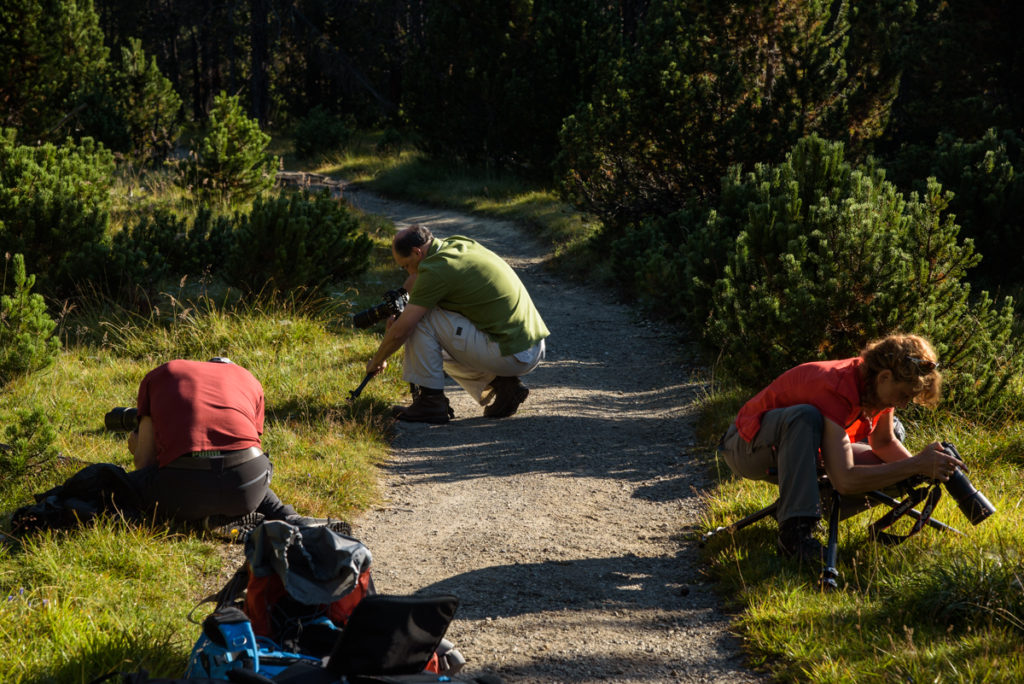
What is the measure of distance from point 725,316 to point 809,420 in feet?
10.1

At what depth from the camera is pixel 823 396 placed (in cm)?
405

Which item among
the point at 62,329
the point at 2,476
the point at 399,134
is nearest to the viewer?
the point at 2,476

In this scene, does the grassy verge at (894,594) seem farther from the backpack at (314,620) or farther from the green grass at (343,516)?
the backpack at (314,620)

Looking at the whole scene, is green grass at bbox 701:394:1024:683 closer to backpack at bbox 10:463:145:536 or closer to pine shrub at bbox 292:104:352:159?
backpack at bbox 10:463:145:536

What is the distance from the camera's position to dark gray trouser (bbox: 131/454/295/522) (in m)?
4.23

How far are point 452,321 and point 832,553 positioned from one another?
3.25 meters

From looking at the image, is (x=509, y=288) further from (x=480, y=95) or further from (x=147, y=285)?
(x=480, y=95)

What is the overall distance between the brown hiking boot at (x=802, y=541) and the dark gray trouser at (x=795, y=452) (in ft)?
0.17

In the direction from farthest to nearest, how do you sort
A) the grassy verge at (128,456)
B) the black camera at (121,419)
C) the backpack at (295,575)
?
the black camera at (121,419), the grassy verge at (128,456), the backpack at (295,575)

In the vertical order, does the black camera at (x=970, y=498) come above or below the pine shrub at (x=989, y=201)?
below

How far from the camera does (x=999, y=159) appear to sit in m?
9.78

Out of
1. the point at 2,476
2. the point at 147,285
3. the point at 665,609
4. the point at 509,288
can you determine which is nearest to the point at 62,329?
the point at 147,285

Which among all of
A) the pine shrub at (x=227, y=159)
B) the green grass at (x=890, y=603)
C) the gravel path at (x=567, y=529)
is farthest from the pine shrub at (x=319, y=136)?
the green grass at (x=890, y=603)

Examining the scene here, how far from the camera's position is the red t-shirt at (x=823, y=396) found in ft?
13.2
